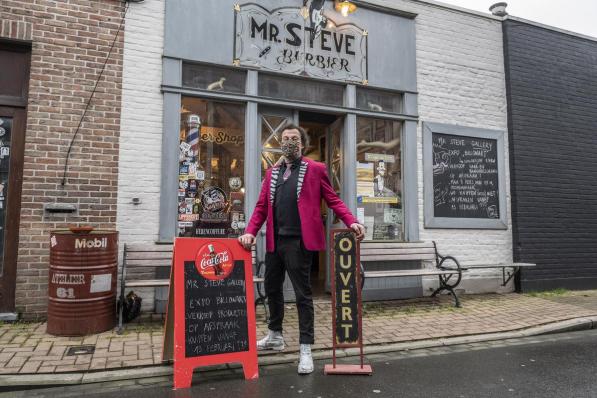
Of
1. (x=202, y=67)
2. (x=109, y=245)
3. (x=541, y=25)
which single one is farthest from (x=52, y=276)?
(x=541, y=25)

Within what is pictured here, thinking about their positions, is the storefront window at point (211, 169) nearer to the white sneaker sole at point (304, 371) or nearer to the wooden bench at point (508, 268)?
the white sneaker sole at point (304, 371)

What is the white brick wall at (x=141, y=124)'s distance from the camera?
5.59 m

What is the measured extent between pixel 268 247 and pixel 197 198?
2.30m

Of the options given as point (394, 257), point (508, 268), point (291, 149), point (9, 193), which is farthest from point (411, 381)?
point (508, 268)

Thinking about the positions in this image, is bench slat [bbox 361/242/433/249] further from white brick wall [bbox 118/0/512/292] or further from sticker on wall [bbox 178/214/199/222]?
sticker on wall [bbox 178/214/199/222]

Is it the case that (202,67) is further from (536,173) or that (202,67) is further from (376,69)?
(536,173)

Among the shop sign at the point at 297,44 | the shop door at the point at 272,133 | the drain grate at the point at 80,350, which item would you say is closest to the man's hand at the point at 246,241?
Result: the drain grate at the point at 80,350

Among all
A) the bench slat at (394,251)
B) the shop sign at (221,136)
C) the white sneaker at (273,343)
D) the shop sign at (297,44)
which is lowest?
the white sneaker at (273,343)

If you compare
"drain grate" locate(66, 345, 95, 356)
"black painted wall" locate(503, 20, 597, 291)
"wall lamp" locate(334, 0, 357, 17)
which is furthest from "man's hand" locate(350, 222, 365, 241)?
"black painted wall" locate(503, 20, 597, 291)

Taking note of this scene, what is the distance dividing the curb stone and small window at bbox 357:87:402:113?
376cm

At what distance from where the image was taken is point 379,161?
7.16 meters

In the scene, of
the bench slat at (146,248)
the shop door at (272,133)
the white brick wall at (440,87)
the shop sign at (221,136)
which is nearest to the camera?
the bench slat at (146,248)

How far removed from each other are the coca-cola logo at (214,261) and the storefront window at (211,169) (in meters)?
2.19

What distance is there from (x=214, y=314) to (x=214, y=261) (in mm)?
432
